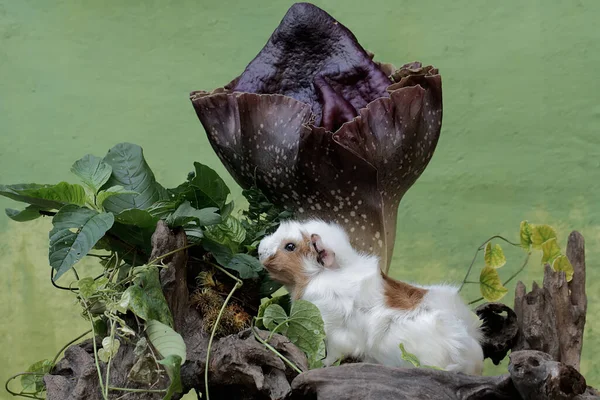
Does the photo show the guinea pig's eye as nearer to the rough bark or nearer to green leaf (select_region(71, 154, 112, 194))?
green leaf (select_region(71, 154, 112, 194))

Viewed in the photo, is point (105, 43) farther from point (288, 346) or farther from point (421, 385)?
point (421, 385)

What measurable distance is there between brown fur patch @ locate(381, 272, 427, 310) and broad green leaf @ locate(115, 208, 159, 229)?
16.0 inches

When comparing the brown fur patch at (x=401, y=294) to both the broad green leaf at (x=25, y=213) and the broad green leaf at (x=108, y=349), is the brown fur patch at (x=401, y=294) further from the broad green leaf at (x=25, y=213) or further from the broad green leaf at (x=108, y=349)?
the broad green leaf at (x=25, y=213)

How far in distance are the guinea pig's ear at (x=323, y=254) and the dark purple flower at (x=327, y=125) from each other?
13 centimetres

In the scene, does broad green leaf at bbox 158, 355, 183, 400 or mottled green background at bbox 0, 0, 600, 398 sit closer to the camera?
broad green leaf at bbox 158, 355, 183, 400

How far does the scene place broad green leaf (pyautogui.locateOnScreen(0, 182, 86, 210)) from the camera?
1.27 metres

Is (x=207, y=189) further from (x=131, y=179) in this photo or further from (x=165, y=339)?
(x=165, y=339)

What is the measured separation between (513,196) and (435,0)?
0.61m

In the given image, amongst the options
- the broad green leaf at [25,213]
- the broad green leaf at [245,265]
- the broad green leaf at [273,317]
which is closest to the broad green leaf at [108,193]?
the broad green leaf at [25,213]

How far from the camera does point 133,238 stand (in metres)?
1.36

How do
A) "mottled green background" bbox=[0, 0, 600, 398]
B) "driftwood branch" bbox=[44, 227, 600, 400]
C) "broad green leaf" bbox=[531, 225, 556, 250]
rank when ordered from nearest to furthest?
"driftwood branch" bbox=[44, 227, 600, 400] < "broad green leaf" bbox=[531, 225, 556, 250] < "mottled green background" bbox=[0, 0, 600, 398]

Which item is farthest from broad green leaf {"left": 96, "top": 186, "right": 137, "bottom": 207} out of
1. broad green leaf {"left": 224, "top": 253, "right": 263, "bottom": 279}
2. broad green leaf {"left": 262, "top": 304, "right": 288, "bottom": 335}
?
broad green leaf {"left": 262, "top": 304, "right": 288, "bottom": 335}

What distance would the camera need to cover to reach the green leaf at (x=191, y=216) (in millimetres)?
1283

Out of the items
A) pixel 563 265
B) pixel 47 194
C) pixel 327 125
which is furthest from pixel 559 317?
pixel 47 194
